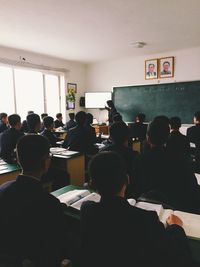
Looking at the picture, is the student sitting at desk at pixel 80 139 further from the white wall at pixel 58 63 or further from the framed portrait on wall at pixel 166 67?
the framed portrait on wall at pixel 166 67

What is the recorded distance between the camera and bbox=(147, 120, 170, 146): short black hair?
74.9 inches

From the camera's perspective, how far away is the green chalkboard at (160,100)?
588 cm

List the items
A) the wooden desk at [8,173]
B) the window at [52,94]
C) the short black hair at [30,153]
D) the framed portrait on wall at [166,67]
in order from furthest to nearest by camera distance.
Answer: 1. the window at [52,94]
2. the framed portrait on wall at [166,67]
3. the wooden desk at [8,173]
4. the short black hair at [30,153]

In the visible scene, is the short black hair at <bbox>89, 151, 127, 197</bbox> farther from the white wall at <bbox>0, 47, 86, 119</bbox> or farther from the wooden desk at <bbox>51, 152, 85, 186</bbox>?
the white wall at <bbox>0, 47, 86, 119</bbox>

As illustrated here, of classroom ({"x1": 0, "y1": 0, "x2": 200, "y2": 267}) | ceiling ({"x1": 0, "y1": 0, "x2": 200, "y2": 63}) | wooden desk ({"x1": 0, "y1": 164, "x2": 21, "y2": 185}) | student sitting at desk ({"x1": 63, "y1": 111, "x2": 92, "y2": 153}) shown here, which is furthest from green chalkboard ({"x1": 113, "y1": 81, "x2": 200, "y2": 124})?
wooden desk ({"x1": 0, "y1": 164, "x2": 21, "y2": 185})

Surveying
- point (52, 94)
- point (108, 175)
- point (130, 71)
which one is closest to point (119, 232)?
point (108, 175)

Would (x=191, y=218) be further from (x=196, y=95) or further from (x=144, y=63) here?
(x=144, y=63)

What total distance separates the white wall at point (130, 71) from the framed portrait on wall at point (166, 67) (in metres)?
0.10

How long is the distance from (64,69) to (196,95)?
3.96 metres

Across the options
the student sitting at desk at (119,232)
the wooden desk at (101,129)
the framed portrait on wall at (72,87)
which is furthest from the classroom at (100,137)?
the wooden desk at (101,129)

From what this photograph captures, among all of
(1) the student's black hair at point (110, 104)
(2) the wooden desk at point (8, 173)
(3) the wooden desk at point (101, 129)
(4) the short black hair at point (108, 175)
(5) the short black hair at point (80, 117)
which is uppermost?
(1) the student's black hair at point (110, 104)

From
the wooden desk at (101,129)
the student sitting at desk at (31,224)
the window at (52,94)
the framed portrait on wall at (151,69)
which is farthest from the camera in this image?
the window at (52,94)

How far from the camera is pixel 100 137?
516 centimetres

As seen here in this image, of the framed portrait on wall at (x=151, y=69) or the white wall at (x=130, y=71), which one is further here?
the framed portrait on wall at (x=151, y=69)
